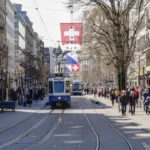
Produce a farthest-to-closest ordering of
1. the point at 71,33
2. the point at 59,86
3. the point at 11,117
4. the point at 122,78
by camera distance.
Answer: the point at 122,78, the point at 59,86, the point at 71,33, the point at 11,117

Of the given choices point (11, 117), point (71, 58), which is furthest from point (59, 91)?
point (11, 117)

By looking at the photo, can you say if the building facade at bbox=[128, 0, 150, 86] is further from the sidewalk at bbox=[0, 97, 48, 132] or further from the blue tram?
the sidewalk at bbox=[0, 97, 48, 132]

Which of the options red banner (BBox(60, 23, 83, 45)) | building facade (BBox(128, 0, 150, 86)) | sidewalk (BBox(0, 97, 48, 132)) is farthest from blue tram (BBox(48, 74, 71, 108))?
red banner (BBox(60, 23, 83, 45))

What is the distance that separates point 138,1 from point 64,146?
2974cm

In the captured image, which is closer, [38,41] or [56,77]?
[56,77]

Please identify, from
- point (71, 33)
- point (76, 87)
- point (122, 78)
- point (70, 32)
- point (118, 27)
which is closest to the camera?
point (70, 32)

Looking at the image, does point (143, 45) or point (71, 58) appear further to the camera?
point (71, 58)

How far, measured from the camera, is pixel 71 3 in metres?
46.1

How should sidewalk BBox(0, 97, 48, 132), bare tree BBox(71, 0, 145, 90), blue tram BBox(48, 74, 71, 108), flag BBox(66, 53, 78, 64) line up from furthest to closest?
flag BBox(66, 53, 78, 64) < blue tram BBox(48, 74, 71, 108) < bare tree BBox(71, 0, 145, 90) < sidewalk BBox(0, 97, 48, 132)

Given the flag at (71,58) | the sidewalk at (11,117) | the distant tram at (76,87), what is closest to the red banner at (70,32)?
the sidewalk at (11,117)

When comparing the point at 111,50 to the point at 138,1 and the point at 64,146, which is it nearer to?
the point at 138,1

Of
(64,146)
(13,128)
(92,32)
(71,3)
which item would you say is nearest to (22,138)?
(64,146)

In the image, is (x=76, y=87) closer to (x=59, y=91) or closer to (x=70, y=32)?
(x=59, y=91)

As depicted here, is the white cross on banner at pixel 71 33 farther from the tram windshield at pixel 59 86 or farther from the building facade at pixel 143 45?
the tram windshield at pixel 59 86
